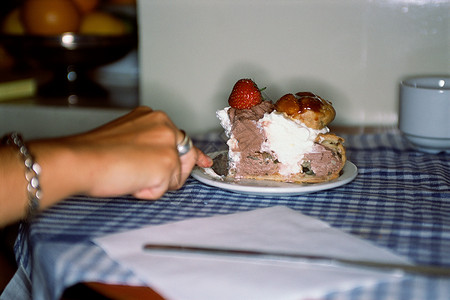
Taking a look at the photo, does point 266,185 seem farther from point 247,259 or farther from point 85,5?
point 85,5

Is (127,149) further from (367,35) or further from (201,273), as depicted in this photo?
(367,35)

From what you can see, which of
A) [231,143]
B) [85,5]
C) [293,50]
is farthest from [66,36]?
[231,143]

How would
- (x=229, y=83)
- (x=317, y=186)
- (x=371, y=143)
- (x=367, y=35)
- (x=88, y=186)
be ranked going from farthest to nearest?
(x=229, y=83) → (x=367, y=35) → (x=371, y=143) → (x=317, y=186) → (x=88, y=186)

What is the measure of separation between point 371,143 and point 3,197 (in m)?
0.88

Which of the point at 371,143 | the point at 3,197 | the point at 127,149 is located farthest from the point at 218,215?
the point at 371,143

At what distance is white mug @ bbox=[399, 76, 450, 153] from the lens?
1.17m

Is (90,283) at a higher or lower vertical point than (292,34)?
lower

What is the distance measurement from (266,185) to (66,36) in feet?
3.64

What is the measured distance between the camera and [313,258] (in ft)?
2.05

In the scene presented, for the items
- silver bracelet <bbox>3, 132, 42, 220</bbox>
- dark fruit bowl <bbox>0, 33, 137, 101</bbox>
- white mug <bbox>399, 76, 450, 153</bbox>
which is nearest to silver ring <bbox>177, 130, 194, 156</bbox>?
silver bracelet <bbox>3, 132, 42, 220</bbox>

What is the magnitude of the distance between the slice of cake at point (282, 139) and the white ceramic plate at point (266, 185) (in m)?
0.03

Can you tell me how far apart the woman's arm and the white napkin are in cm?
7

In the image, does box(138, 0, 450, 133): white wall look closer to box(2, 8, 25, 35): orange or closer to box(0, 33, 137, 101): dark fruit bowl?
box(0, 33, 137, 101): dark fruit bowl

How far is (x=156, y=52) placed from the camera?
1675 millimetres
